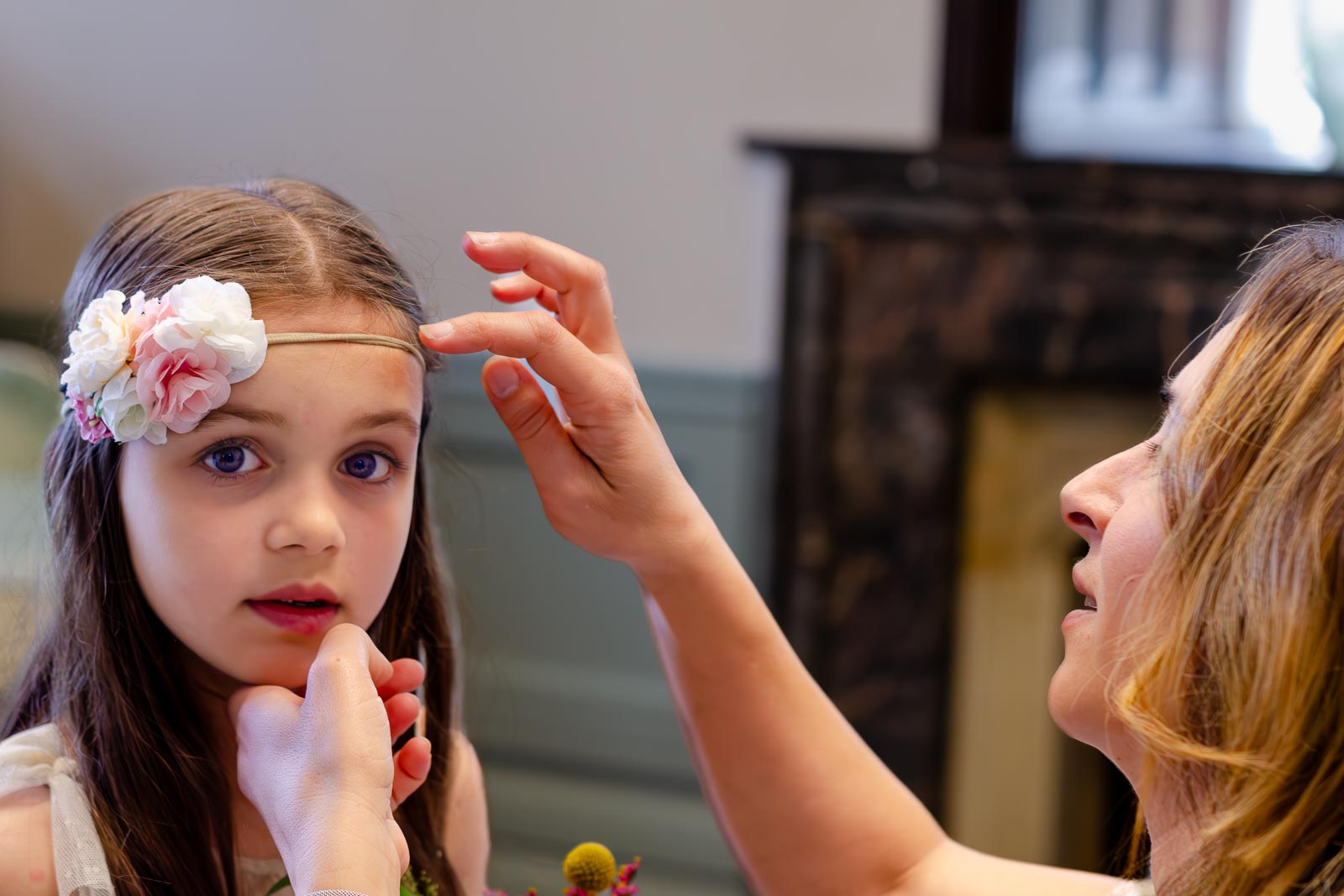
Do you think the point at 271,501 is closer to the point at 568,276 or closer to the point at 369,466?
the point at 369,466

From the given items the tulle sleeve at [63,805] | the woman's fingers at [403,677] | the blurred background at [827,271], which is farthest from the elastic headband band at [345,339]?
the blurred background at [827,271]

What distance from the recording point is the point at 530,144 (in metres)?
2.73

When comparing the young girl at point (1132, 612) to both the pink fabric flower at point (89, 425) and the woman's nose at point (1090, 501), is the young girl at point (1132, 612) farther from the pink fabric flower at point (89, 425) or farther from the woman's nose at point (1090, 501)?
the pink fabric flower at point (89, 425)

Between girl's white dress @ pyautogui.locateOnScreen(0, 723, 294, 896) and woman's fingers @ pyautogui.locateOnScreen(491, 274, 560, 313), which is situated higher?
woman's fingers @ pyautogui.locateOnScreen(491, 274, 560, 313)

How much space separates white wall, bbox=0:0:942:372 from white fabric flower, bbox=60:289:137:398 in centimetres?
155

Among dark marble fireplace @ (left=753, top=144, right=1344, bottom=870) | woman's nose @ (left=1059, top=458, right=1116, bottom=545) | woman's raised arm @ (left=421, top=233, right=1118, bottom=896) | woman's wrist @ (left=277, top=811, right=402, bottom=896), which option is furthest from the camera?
dark marble fireplace @ (left=753, top=144, right=1344, bottom=870)

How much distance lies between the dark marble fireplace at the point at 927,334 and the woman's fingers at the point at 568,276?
143 cm

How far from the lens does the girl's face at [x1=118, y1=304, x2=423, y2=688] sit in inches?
34.6

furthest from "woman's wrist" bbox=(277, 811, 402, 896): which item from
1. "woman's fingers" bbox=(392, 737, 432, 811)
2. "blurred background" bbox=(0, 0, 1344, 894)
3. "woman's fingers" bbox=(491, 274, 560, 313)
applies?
"blurred background" bbox=(0, 0, 1344, 894)

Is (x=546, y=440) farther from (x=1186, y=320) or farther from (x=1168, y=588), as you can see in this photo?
(x=1186, y=320)

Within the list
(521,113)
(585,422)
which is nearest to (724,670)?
(585,422)

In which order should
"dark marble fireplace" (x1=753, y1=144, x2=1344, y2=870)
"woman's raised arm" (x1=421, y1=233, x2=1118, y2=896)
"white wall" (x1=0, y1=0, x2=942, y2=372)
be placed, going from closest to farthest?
"woman's raised arm" (x1=421, y1=233, x2=1118, y2=896) < "dark marble fireplace" (x1=753, y1=144, x2=1344, y2=870) < "white wall" (x1=0, y1=0, x2=942, y2=372)

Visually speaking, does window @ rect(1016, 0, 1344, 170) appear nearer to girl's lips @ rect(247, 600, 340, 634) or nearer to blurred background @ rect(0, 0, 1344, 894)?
blurred background @ rect(0, 0, 1344, 894)

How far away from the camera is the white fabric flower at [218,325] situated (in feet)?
2.81
